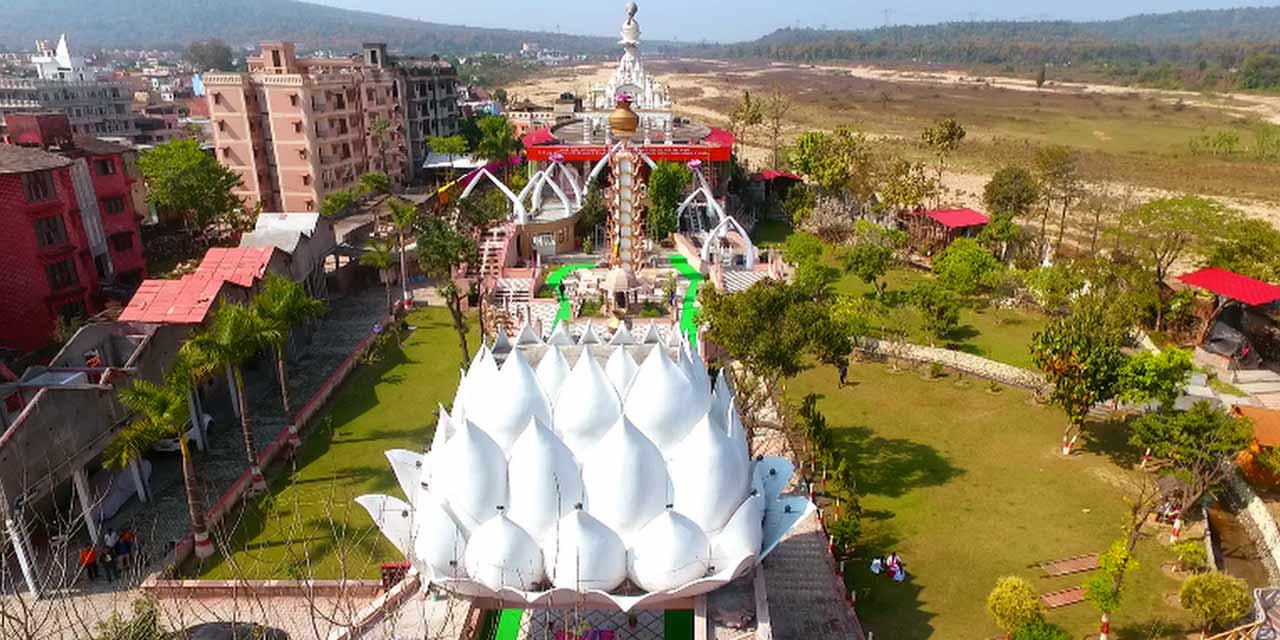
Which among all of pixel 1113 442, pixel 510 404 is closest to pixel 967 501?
pixel 1113 442

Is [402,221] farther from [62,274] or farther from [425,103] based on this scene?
[425,103]

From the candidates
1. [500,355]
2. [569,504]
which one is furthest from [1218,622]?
[500,355]

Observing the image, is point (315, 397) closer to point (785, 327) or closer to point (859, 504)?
point (785, 327)

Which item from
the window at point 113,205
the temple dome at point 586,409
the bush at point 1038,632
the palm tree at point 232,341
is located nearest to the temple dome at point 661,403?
the temple dome at point 586,409

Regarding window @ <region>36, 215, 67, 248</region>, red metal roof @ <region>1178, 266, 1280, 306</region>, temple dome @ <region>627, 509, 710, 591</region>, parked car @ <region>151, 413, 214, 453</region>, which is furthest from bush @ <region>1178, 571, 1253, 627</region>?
window @ <region>36, 215, 67, 248</region>

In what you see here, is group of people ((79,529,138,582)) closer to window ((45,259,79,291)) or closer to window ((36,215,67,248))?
window ((45,259,79,291))

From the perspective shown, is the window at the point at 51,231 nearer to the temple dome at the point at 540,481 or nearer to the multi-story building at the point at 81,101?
the temple dome at the point at 540,481

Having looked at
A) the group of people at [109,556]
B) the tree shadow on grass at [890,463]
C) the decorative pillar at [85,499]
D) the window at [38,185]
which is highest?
the window at [38,185]
